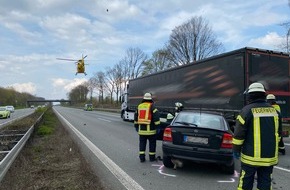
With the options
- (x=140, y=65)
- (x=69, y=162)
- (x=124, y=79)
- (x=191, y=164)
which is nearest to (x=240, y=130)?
(x=191, y=164)

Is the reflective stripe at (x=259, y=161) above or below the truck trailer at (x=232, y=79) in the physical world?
below

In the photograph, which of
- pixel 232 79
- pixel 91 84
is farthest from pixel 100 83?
pixel 232 79

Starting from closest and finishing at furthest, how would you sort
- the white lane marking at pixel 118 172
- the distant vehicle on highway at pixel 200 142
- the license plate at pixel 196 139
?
the white lane marking at pixel 118 172 → the distant vehicle on highway at pixel 200 142 → the license plate at pixel 196 139

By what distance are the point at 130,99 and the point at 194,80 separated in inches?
508

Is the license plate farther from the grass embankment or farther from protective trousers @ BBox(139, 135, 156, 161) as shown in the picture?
the grass embankment

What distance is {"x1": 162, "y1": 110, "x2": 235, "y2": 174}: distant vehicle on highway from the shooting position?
23.7 ft

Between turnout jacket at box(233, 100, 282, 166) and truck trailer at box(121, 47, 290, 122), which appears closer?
turnout jacket at box(233, 100, 282, 166)

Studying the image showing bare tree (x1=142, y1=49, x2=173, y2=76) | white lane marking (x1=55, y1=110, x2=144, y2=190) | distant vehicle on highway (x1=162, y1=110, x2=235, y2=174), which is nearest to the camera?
white lane marking (x1=55, y1=110, x2=144, y2=190)

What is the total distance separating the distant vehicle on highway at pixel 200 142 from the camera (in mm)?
7219

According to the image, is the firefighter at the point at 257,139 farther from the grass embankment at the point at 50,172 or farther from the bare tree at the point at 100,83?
the bare tree at the point at 100,83

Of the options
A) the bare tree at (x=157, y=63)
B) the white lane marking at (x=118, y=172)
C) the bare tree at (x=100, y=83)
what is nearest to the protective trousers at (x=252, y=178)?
the white lane marking at (x=118, y=172)

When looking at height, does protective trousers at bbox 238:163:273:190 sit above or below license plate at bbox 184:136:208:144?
below

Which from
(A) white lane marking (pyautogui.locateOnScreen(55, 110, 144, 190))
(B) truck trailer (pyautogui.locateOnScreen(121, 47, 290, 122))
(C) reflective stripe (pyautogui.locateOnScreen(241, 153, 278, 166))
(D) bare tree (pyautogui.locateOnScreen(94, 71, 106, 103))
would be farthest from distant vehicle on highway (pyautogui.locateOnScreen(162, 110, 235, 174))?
(D) bare tree (pyautogui.locateOnScreen(94, 71, 106, 103))

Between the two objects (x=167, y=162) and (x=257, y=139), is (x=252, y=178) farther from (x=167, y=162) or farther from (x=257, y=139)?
(x=167, y=162)
